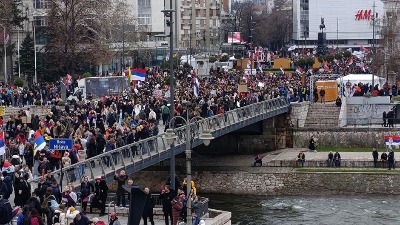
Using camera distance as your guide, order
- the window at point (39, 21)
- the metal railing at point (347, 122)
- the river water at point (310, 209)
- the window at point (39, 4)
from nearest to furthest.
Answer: the river water at point (310, 209) < the metal railing at point (347, 122) < the window at point (39, 21) < the window at point (39, 4)

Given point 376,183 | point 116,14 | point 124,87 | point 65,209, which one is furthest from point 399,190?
point 116,14

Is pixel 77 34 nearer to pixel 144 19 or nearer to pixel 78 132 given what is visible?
pixel 78 132

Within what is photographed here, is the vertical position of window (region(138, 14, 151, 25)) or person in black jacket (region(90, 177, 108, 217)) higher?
window (region(138, 14, 151, 25))

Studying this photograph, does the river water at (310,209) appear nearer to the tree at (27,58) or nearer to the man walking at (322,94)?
the man walking at (322,94)

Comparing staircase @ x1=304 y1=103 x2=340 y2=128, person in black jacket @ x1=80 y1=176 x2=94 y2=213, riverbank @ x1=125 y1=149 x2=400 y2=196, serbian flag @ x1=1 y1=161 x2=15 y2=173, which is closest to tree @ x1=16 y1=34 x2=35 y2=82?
staircase @ x1=304 y1=103 x2=340 y2=128

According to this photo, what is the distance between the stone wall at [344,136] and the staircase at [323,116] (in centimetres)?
75

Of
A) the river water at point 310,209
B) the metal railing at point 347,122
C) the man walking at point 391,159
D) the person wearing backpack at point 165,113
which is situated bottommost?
the river water at point 310,209

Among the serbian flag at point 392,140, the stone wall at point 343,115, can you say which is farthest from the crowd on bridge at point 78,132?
the serbian flag at point 392,140

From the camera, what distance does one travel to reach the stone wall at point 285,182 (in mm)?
62781

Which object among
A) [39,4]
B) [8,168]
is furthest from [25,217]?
[39,4]

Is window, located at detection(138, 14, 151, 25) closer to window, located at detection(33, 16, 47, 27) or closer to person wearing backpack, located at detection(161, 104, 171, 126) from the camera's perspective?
window, located at detection(33, 16, 47, 27)

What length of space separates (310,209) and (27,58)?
1535 inches

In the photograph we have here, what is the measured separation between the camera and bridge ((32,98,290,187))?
129 feet

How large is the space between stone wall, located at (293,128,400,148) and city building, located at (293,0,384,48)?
361ft
